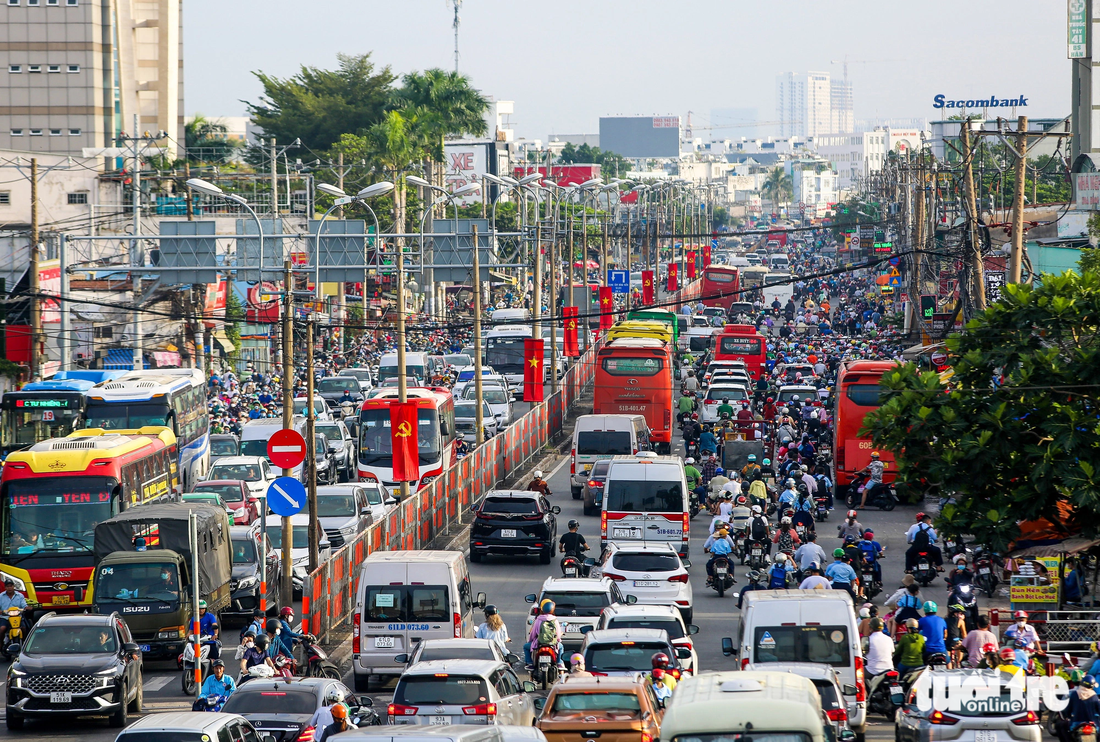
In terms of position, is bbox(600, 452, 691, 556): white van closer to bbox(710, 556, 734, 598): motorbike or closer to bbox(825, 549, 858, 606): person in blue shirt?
bbox(710, 556, 734, 598): motorbike

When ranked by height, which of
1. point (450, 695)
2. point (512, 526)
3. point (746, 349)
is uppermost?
point (746, 349)

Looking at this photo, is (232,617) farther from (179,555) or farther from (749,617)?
(749,617)

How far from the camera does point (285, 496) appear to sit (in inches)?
880

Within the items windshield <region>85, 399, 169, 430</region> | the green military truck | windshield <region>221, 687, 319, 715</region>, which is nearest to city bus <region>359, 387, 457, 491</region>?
windshield <region>85, 399, 169, 430</region>

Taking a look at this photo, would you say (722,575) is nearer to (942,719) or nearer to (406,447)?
(406,447)

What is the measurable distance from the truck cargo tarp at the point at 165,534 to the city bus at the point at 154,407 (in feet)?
35.3

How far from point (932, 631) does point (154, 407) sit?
21344 millimetres

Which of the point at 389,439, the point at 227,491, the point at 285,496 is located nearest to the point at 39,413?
the point at 227,491

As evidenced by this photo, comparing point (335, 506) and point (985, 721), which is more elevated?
point (985, 721)

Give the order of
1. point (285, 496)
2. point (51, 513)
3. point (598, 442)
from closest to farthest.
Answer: point (285, 496), point (51, 513), point (598, 442)

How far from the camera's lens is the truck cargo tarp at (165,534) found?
75.6ft

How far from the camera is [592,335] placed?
257 ft

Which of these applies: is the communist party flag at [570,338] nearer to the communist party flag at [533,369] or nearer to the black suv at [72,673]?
the communist party flag at [533,369]

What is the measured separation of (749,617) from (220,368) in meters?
47.1
